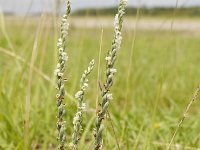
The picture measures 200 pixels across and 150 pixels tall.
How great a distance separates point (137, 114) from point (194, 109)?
0.65m

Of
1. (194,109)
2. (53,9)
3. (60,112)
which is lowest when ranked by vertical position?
(194,109)

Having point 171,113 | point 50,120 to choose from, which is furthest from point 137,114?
point 50,120

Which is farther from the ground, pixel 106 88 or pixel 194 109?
pixel 106 88

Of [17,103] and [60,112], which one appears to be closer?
[60,112]

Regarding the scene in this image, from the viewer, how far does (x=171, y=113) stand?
2062 millimetres

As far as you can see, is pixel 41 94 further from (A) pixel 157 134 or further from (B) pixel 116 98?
(A) pixel 157 134

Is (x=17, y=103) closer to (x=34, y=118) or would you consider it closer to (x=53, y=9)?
(x=34, y=118)

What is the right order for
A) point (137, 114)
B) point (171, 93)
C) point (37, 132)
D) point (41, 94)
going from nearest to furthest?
point (37, 132), point (137, 114), point (41, 94), point (171, 93)

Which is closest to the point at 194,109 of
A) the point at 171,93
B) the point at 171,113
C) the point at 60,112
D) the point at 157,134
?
the point at 171,93

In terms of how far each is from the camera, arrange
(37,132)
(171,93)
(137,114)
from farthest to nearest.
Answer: (171,93), (137,114), (37,132)

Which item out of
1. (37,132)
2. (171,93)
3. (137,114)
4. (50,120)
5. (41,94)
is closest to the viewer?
(37,132)

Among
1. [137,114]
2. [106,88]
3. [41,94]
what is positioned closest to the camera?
[106,88]

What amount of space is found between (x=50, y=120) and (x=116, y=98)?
41.3 inches

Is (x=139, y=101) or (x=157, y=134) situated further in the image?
(x=139, y=101)
